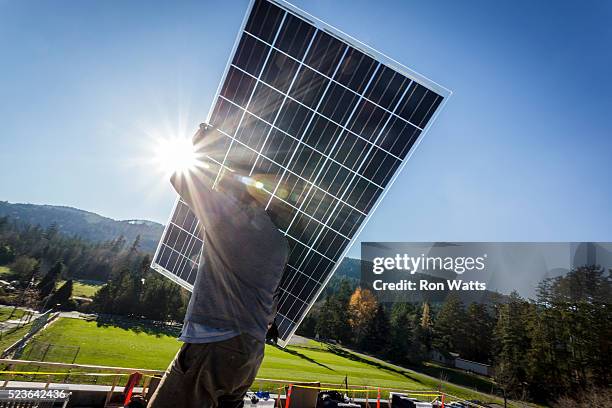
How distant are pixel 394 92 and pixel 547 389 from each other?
60.3 m

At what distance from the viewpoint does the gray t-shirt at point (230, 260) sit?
2201 millimetres

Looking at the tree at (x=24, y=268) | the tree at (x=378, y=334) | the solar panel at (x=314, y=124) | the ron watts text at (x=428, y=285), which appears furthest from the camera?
the tree at (x=24, y=268)

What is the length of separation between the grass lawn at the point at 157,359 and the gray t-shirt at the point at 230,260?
30.8 meters

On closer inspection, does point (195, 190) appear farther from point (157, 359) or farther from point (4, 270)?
point (4, 270)

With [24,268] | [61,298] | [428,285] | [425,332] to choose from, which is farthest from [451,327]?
[24,268]

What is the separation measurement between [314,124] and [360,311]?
81.4 metres

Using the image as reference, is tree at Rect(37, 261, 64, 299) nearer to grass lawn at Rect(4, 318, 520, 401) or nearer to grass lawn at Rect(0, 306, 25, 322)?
grass lawn at Rect(0, 306, 25, 322)

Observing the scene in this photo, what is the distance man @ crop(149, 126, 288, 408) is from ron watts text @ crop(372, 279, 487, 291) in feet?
283

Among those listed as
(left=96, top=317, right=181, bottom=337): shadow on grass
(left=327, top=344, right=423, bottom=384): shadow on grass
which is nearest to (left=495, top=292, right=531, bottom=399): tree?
(left=327, top=344, right=423, bottom=384): shadow on grass

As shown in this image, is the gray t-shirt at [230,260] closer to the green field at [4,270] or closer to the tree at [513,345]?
the tree at [513,345]

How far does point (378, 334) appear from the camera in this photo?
72750mm

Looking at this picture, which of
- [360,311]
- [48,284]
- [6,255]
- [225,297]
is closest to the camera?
[225,297]

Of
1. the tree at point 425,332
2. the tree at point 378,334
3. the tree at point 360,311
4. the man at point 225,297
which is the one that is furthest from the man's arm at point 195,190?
the tree at point 360,311

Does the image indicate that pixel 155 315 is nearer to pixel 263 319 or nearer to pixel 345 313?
pixel 345 313
